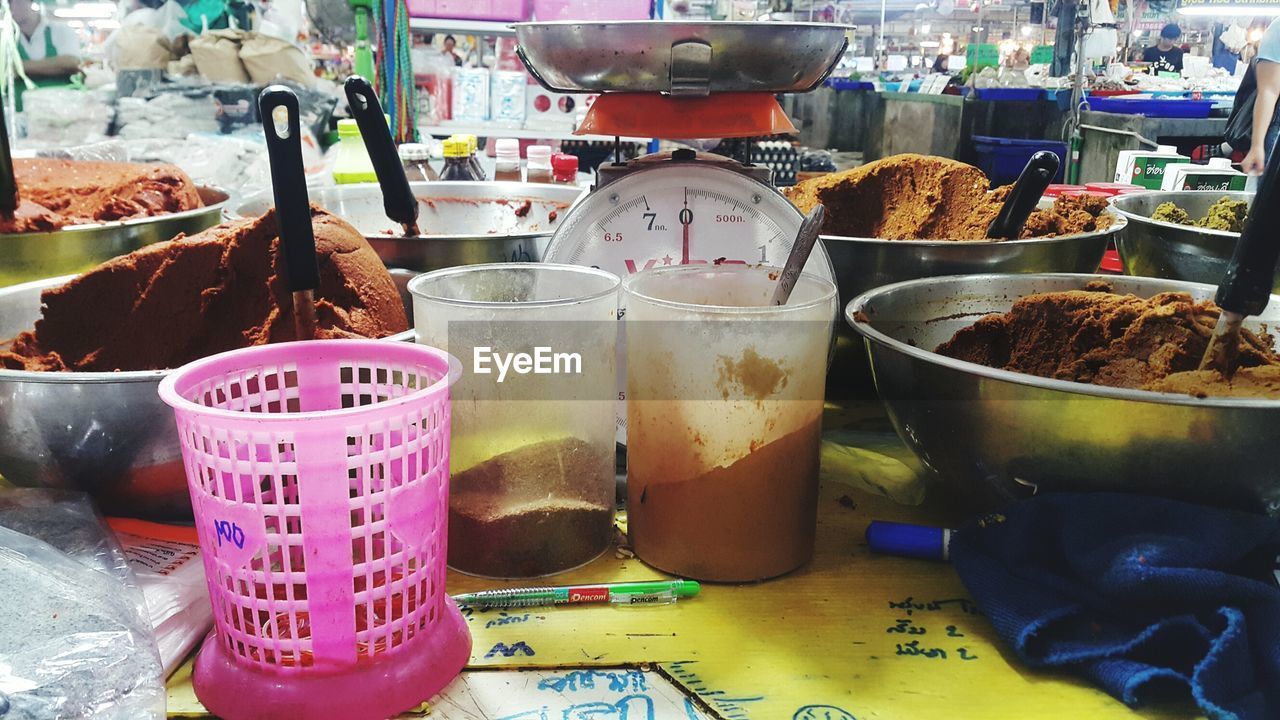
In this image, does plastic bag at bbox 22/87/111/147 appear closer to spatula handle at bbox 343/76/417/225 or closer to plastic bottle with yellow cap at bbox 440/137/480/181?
plastic bottle with yellow cap at bbox 440/137/480/181

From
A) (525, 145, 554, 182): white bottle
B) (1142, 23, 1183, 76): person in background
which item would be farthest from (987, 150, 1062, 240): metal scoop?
(1142, 23, 1183, 76): person in background

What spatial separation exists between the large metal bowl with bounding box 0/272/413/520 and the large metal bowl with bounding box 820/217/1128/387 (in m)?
0.52

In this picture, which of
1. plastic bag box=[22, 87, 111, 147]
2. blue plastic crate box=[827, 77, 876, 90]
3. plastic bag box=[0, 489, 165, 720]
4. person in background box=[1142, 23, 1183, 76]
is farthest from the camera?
person in background box=[1142, 23, 1183, 76]

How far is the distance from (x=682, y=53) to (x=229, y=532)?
22.8 inches

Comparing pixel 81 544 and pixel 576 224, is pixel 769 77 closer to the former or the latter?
pixel 576 224

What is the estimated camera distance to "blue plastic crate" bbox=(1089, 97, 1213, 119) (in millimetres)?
5555

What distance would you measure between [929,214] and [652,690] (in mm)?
789

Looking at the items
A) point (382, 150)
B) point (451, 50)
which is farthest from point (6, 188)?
point (451, 50)

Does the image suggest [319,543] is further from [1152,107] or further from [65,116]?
[1152,107]

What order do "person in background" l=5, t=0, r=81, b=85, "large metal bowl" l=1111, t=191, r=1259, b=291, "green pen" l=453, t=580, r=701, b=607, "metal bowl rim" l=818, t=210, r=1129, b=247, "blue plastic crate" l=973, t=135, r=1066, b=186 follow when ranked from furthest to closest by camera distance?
"blue plastic crate" l=973, t=135, r=1066, b=186 < "person in background" l=5, t=0, r=81, b=85 < "large metal bowl" l=1111, t=191, r=1259, b=291 < "metal bowl rim" l=818, t=210, r=1129, b=247 < "green pen" l=453, t=580, r=701, b=607

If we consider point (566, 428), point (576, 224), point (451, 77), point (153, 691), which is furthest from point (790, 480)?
point (451, 77)

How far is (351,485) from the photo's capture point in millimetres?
565

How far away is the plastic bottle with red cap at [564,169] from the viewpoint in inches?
61.9

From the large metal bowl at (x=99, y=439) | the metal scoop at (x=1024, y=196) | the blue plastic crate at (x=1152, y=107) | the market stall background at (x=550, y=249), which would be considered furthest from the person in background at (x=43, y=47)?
the blue plastic crate at (x=1152, y=107)
